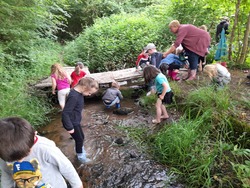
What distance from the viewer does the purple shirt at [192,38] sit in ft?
18.1

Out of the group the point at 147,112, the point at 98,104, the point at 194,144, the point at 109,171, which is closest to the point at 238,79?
the point at 147,112

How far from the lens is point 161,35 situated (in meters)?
10.8

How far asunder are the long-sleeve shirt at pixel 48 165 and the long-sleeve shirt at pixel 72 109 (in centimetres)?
140

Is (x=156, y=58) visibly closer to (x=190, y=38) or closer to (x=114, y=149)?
(x=190, y=38)

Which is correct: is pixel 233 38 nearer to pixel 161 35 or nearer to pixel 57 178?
pixel 161 35

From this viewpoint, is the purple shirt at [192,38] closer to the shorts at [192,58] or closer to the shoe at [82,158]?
the shorts at [192,58]

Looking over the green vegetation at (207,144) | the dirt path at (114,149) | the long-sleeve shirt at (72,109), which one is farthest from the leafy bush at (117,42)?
the long-sleeve shirt at (72,109)

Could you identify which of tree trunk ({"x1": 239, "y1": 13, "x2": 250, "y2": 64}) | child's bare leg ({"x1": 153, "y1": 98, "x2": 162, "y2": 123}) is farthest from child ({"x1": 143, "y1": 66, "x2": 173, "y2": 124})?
tree trunk ({"x1": 239, "y1": 13, "x2": 250, "y2": 64})

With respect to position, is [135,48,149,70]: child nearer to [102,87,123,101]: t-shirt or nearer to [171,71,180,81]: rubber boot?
[171,71,180,81]: rubber boot

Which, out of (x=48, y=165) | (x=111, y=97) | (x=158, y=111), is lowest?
(x=111, y=97)

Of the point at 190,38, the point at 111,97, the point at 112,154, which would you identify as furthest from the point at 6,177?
the point at 190,38

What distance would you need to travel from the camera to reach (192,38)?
5.60 metres

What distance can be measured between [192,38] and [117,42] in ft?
16.1

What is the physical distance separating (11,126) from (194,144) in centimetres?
303
